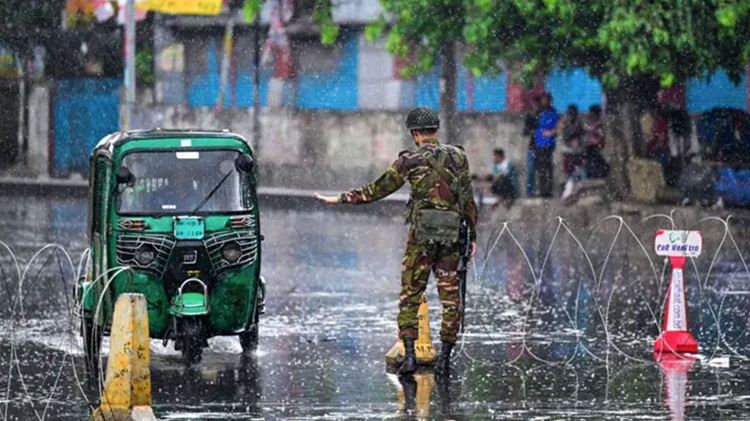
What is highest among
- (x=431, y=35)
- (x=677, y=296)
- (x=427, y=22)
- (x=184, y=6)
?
(x=184, y=6)

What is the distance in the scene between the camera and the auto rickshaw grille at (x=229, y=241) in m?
13.2

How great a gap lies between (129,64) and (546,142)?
37.4 ft

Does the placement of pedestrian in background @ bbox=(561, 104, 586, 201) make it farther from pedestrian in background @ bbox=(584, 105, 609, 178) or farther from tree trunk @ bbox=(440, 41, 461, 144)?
tree trunk @ bbox=(440, 41, 461, 144)

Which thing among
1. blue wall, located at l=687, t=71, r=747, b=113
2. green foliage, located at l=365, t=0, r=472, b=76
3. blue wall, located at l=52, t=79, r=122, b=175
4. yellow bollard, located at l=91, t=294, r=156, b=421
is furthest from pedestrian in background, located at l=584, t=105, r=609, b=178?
yellow bollard, located at l=91, t=294, r=156, b=421

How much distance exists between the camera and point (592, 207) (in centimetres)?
3278

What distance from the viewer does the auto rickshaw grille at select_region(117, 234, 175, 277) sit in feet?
42.9

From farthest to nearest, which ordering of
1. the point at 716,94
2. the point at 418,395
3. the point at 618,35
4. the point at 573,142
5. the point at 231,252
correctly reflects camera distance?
the point at 716,94, the point at 573,142, the point at 618,35, the point at 231,252, the point at 418,395

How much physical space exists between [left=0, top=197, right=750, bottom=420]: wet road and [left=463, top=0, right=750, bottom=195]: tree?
278 inches

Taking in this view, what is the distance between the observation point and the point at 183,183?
1346 cm

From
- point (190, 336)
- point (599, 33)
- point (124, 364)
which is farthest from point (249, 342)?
point (599, 33)

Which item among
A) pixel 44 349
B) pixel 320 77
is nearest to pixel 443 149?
pixel 44 349

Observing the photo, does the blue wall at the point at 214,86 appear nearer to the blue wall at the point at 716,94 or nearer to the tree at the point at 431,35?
the tree at the point at 431,35

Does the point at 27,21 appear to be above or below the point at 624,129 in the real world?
above

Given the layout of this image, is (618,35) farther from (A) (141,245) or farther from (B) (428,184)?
(A) (141,245)
